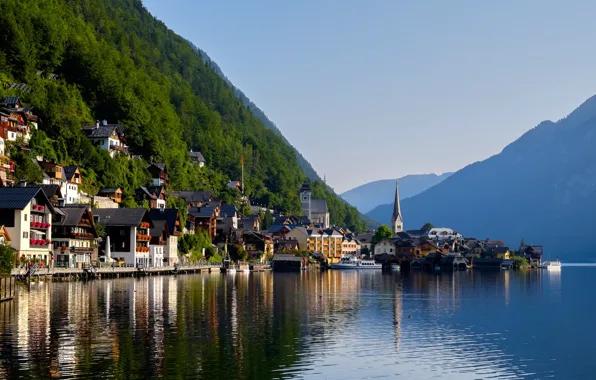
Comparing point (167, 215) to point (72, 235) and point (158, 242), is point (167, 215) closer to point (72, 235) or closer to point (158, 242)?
point (158, 242)

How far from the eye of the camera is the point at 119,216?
11200 centimetres

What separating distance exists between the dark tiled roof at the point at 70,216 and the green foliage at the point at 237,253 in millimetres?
59919

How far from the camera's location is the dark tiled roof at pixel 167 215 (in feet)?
412

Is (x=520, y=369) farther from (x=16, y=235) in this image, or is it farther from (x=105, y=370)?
(x=16, y=235)

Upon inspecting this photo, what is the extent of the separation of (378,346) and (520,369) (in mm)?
8266

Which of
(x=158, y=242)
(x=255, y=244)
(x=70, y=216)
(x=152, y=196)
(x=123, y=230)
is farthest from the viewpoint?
(x=255, y=244)

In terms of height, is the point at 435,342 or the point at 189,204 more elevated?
the point at 189,204

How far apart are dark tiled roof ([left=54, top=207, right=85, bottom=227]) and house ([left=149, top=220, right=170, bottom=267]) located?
2223cm

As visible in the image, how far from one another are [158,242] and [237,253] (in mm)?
36768

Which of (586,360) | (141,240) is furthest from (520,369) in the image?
(141,240)

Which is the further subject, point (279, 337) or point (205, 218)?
point (205, 218)

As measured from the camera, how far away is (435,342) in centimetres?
4525

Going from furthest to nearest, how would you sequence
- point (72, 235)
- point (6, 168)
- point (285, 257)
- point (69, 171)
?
1. point (285, 257)
2. point (69, 171)
3. point (6, 168)
4. point (72, 235)

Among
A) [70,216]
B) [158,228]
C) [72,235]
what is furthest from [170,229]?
[72,235]
